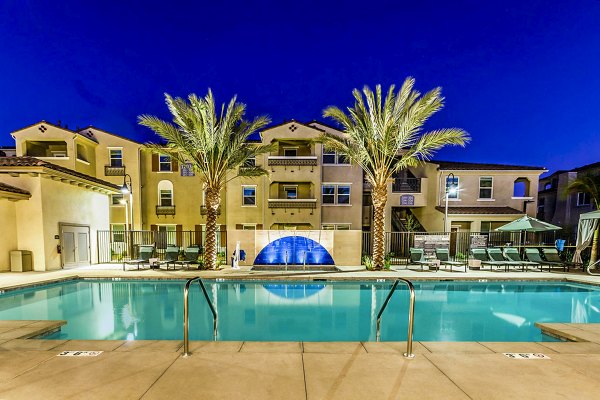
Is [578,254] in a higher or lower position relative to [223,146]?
lower

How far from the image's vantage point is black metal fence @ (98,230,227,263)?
54.3 feet

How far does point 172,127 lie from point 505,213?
23680 millimetres

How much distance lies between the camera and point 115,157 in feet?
71.7

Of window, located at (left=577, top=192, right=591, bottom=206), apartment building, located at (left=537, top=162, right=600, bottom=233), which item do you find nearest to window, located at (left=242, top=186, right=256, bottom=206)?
apartment building, located at (left=537, top=162, right=600, bottom=233)

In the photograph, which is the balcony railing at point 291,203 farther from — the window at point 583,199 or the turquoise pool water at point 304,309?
the window at point 583,199

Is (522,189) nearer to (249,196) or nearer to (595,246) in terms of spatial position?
(595,246)

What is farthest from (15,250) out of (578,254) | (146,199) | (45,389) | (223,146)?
(578,254)

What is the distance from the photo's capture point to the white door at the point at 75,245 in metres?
14.0

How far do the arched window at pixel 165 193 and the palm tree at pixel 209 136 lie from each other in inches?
333

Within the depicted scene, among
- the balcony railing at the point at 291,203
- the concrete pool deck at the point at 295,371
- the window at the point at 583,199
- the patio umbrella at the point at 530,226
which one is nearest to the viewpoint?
the concrete pool deck at the point at 295,371

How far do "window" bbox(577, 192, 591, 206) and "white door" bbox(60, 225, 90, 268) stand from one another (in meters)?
39.1

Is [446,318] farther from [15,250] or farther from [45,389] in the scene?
[15,250]

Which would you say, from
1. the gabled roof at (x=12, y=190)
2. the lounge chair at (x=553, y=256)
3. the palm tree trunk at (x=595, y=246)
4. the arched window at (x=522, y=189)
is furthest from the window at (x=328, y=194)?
the gabled roof at (x=12, y=190)

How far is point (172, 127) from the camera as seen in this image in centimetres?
1284
